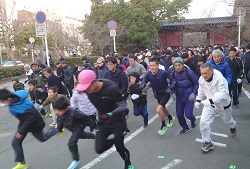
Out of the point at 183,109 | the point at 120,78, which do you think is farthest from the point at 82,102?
the point at 183,109

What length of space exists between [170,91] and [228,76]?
4.94 ft

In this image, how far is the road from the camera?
4.16 meters

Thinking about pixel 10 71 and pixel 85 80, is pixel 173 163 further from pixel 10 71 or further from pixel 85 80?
pixel 10 71

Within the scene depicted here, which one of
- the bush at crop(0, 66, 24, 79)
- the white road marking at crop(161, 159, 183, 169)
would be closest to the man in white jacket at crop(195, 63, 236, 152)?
the white road marking at crop(161, 159, 183, 169)

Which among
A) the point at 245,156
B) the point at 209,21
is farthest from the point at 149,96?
the point at 209,21

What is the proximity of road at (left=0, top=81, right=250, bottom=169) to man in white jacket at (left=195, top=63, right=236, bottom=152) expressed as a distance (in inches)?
14.2

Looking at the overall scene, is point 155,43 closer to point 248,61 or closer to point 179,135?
point 248,61

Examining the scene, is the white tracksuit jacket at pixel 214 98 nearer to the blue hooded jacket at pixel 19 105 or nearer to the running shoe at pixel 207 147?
the running shoe at pixel 207 147

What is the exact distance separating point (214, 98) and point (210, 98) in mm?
146

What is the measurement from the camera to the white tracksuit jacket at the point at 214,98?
4320mm

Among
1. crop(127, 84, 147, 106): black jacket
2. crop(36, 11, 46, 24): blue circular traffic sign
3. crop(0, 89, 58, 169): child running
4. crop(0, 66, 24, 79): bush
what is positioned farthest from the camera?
crop(0, 66, 24, 79): bush

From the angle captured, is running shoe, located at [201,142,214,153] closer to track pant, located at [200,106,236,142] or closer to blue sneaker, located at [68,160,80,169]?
track pant, located at [200,106,236,142]

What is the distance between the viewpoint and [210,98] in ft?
14.5

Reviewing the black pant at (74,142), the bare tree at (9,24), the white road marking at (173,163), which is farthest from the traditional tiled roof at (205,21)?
the black pant at (74,142)
